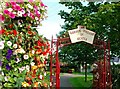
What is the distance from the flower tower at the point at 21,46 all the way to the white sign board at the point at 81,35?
3.17 m

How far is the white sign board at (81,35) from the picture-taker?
727 cm

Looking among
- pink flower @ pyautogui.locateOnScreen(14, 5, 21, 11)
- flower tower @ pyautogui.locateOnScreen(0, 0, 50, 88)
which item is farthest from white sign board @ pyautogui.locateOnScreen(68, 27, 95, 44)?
pink flower @ pyautogui.locateOnScreen(14, 5, 21, 11)

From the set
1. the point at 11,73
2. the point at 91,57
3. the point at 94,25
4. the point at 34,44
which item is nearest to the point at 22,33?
the point at 34,44

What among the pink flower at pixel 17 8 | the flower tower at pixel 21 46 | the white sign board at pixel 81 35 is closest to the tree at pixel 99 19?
the white sign board at pixel 81 35

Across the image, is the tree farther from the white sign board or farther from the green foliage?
the white sign board

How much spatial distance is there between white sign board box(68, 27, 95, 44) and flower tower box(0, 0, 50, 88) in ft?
10.4

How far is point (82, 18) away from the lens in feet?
42.8

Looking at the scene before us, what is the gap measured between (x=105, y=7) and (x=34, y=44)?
559 cm

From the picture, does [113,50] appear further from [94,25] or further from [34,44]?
[34,44]

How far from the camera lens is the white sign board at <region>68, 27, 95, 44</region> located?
7274mm

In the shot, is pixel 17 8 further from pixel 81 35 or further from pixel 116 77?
pixel 116 77

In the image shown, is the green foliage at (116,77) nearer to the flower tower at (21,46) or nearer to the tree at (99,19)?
the tree at (99,19)

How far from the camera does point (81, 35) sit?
7320mm

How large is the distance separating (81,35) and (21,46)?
3617 mm
